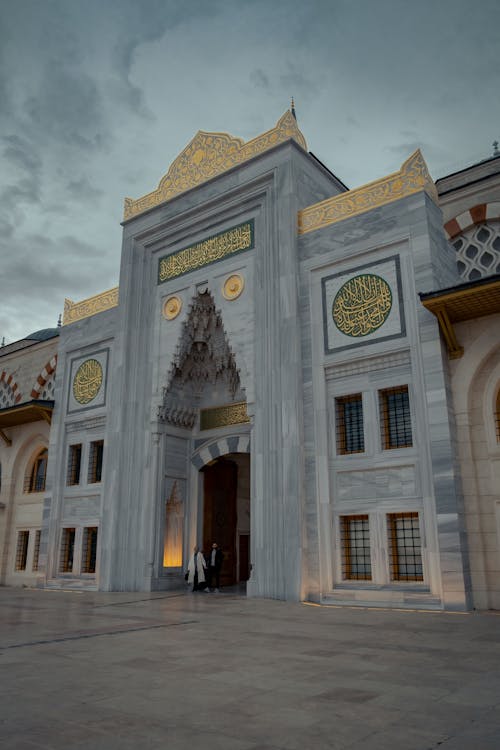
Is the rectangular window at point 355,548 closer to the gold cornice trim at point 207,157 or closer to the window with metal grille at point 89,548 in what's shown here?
the window with metal grille at point 89,548

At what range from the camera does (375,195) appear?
941 cm

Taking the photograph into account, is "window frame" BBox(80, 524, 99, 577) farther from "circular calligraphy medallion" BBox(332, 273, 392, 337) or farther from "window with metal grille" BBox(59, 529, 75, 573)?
"circular calligraphy medallion" BBox(332, 273, 392, 337)

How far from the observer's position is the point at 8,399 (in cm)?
1688

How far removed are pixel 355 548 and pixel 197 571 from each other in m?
3.47

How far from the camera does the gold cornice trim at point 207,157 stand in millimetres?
10750

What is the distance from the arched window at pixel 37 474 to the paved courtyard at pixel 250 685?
883cm

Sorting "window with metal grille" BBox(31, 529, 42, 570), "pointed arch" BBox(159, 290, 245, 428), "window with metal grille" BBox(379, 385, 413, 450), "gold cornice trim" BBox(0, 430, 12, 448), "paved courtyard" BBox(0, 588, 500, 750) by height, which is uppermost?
"pointed arch" BBox(159, 290, 245, 428)

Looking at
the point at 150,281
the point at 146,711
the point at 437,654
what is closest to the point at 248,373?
the point at 150,281

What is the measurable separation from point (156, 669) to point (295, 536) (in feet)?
17.1

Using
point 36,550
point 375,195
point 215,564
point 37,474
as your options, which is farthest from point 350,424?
point 37,474

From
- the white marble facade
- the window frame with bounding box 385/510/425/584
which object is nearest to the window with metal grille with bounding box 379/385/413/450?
the white marble facade

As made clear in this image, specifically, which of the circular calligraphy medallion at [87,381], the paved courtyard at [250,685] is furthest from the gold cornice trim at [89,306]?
the paved courtyard at [250,685]

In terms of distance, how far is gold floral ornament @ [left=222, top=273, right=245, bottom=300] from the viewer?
35.4 ft

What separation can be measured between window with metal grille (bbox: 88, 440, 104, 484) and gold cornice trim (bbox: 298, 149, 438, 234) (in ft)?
20.9
